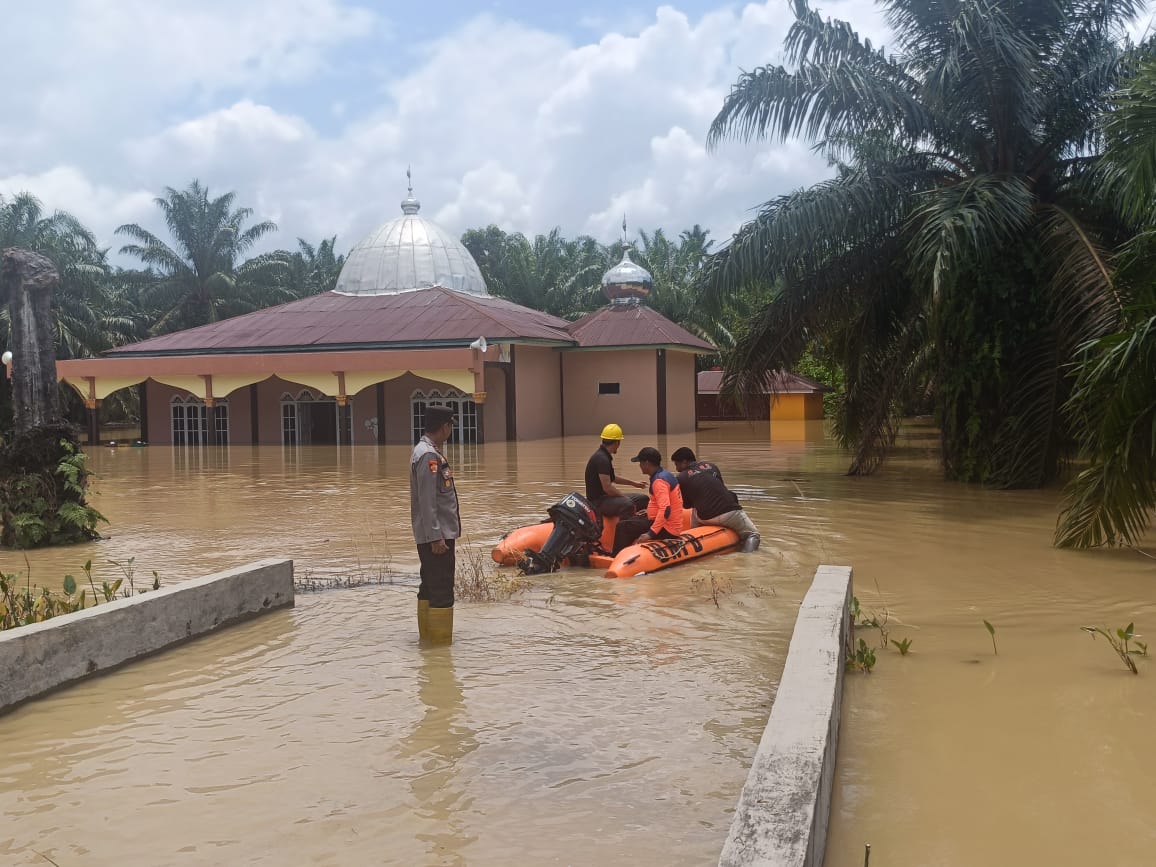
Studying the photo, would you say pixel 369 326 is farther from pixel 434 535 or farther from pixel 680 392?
pixel 434 535

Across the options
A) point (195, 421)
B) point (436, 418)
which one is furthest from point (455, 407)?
point (436, 418)

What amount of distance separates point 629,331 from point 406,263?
882cm

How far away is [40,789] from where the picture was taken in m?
4.75

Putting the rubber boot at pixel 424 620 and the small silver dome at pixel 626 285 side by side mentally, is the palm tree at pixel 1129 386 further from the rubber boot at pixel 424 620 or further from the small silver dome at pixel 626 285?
the small silver dome at pixel 626 285

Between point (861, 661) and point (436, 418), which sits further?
point (436, 418)

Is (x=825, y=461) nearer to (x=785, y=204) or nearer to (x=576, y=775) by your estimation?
(x=785, y=204)


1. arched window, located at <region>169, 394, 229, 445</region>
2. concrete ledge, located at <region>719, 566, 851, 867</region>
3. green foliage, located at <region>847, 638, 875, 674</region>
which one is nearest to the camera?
concrete ledge, located at <region>719, 566, 851, 867</region>

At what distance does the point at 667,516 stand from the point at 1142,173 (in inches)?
186

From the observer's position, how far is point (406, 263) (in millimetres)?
39094

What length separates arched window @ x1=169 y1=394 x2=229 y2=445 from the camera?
36094 millimetres

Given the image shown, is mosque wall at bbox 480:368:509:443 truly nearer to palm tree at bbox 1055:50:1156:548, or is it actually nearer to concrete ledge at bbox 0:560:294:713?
palm tree at bbox 1055:50:1156:548

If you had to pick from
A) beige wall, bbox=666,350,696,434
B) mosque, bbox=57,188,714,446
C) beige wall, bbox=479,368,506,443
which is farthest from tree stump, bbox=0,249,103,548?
beige wall, bbox=666,350,696,434

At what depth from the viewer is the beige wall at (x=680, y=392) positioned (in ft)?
120

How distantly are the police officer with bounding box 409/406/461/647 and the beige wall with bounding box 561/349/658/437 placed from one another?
28.3 metres
